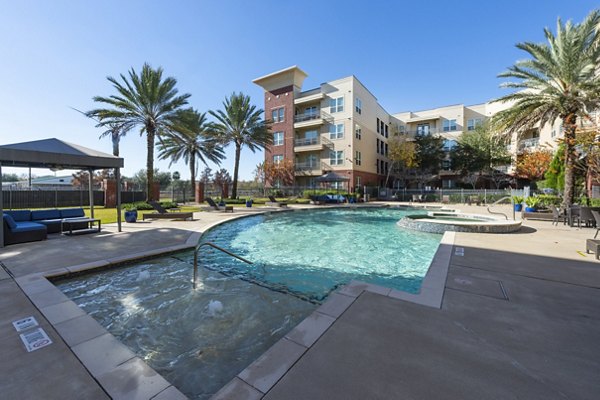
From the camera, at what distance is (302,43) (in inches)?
731

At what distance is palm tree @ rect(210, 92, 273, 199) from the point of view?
2583 centimetres

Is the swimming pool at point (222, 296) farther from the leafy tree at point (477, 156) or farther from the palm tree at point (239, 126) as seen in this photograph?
the leafy tree at point (477, 156)

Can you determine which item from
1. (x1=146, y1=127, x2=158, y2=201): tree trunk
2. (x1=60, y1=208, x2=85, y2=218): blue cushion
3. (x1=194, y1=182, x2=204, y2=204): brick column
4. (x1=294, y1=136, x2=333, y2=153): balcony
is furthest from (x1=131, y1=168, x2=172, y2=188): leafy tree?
(x1=60, y1=208, x2=85, y2=218): blue cushion

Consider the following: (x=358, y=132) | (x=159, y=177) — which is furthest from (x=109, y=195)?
(x=159, y=177)

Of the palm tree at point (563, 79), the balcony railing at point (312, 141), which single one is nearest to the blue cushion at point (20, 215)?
the palm tree at point (563, 79)

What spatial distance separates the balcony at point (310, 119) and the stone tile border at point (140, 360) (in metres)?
30.4

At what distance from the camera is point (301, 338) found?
2746 mm

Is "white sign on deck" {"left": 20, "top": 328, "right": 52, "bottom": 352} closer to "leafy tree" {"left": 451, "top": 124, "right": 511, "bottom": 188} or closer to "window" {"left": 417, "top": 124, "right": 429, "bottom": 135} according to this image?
"leafy tree" {"left": 451, "top": 124, "right": 511, "bottom": 188}

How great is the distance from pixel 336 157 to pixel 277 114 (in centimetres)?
1102

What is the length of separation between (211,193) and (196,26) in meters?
22.8

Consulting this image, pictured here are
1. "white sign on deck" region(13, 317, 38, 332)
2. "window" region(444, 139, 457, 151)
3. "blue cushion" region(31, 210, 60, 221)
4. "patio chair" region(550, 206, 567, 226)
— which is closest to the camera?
"white sign on deck" region(13, 317, 38, 332)

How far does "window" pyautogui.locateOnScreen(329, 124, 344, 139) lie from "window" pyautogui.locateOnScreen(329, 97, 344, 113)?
6.74ft

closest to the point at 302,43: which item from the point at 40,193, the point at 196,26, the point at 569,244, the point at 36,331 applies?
the point at 196,26

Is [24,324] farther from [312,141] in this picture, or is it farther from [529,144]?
[529,144]
